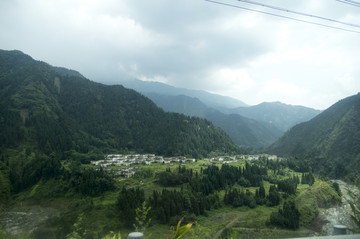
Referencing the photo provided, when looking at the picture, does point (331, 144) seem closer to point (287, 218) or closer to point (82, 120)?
point (287, 218)

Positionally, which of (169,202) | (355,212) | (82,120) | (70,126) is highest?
(82,120)

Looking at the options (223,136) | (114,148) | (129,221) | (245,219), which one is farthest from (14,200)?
(223,136)

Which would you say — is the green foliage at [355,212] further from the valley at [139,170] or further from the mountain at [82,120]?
the mountain at [82,120]

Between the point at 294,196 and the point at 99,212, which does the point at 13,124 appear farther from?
the point at 294,196

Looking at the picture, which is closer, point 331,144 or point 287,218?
point 287,218

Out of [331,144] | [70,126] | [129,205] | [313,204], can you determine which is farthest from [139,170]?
[331,144]

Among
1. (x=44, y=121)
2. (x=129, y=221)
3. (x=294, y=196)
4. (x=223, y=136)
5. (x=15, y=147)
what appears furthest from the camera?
(x=223, y=136)

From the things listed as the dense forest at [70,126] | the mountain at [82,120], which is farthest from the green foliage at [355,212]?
the mountain at [82,120]
